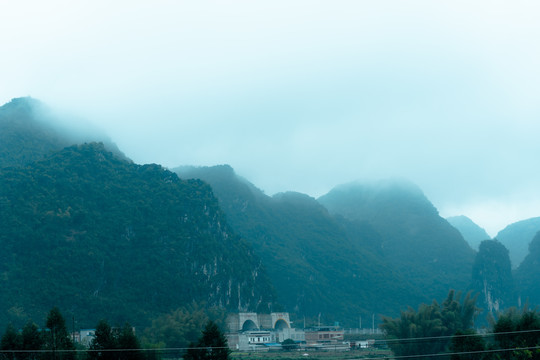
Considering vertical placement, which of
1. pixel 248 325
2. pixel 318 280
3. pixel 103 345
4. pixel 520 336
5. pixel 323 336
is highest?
pixel 318 280

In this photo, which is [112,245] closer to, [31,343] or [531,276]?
[31,343]

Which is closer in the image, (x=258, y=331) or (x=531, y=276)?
(x=258, y=331)

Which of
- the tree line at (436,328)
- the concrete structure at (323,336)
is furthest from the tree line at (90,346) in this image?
the concrete structure at (323,336)

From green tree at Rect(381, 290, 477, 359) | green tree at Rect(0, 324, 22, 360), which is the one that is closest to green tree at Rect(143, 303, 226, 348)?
green tree at Rect(381, 290, 477, 359)

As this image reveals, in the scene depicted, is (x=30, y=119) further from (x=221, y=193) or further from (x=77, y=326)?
(x=77, y=326)

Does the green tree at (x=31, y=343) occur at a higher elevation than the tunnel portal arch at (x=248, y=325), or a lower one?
higher

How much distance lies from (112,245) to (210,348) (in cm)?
7138

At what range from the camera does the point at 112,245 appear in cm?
10956

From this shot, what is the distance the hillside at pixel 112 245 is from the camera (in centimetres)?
9644

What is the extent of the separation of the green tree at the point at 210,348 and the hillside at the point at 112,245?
2075 inches

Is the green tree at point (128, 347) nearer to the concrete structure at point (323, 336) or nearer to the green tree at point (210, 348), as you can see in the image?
the green tree at point (210, 348)

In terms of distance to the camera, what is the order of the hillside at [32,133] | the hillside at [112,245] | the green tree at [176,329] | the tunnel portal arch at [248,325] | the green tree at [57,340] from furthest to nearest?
the hillside at [32,133]
the tunnel portal arch at [248,325]
the hillside at [112,245]
the green tree at [176,329]
the green tree at [57,340]

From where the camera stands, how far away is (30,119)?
497 feet

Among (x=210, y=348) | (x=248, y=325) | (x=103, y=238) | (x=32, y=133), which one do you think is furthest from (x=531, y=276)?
(x=210, y=348)
